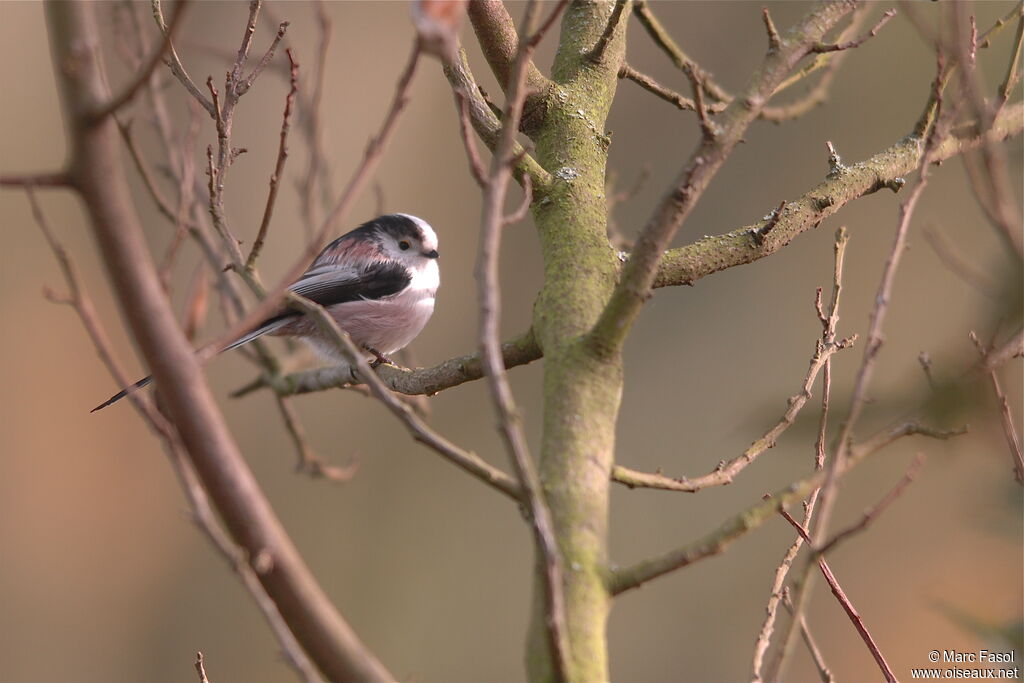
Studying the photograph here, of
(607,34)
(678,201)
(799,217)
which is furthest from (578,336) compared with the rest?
(607,34)

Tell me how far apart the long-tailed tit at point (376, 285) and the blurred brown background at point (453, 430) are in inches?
104

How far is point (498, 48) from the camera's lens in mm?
2578

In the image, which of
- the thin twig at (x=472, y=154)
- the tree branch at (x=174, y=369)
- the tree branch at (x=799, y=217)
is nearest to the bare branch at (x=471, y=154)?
the thin twig at (x=472, y=154)

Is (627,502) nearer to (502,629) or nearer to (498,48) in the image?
(502,629)

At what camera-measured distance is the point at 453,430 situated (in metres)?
7.11

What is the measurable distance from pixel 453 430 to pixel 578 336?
5293 mm

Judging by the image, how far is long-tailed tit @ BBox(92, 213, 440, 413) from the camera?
4164mm

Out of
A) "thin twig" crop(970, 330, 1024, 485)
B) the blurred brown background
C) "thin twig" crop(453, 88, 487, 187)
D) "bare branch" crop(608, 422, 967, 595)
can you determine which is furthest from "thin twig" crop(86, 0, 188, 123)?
the blurred brown background

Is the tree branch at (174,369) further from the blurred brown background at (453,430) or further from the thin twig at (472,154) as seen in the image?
the blurred brown background at (453,430)

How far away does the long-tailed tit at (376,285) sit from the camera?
4164 millimetres

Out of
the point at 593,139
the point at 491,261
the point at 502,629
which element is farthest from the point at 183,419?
the point at 502,629

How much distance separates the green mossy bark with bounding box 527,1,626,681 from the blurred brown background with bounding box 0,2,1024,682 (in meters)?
4.28

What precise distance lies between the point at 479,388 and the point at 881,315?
19.7 ft

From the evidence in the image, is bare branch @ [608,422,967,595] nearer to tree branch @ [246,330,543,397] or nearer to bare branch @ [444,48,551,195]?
tree branch @ [246,330,543,397]
